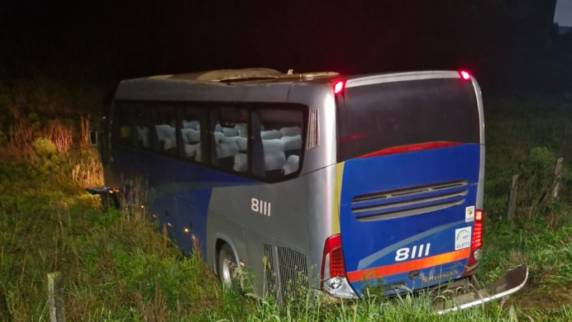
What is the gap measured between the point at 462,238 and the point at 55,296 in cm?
361

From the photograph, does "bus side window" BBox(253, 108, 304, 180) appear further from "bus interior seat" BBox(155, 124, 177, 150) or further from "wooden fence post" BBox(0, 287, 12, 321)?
"wooden fence post" BBox(0, 287, 12, 321)

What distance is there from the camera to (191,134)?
748cm

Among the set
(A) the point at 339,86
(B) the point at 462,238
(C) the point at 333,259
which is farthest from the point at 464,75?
(C) the point at 333,259

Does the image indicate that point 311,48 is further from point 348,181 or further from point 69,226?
point 348,181

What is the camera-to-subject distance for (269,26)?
98.1 ft

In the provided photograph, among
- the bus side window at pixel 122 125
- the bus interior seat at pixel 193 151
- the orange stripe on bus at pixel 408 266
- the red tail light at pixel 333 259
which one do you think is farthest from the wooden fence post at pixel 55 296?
the bus side window at pixel 122 125

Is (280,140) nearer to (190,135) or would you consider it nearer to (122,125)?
(190,135)

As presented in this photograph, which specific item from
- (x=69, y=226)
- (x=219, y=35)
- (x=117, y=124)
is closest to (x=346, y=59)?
(x=219, y=35)

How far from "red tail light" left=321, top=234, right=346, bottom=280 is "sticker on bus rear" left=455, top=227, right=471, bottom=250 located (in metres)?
1.25

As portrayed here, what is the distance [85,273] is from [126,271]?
1.43 feet

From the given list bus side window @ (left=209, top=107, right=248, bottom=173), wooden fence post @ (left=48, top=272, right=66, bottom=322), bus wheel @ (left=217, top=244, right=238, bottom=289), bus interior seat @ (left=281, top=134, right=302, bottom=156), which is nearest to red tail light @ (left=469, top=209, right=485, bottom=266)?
bus interior seat @ (left=281, top=134, right=302, bottom=156)

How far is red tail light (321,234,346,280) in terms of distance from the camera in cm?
504

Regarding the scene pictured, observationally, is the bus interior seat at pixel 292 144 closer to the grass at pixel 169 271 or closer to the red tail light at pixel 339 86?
the red tail light at pixel 339 86

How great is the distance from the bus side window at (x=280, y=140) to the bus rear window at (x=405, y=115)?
1.51 ft
